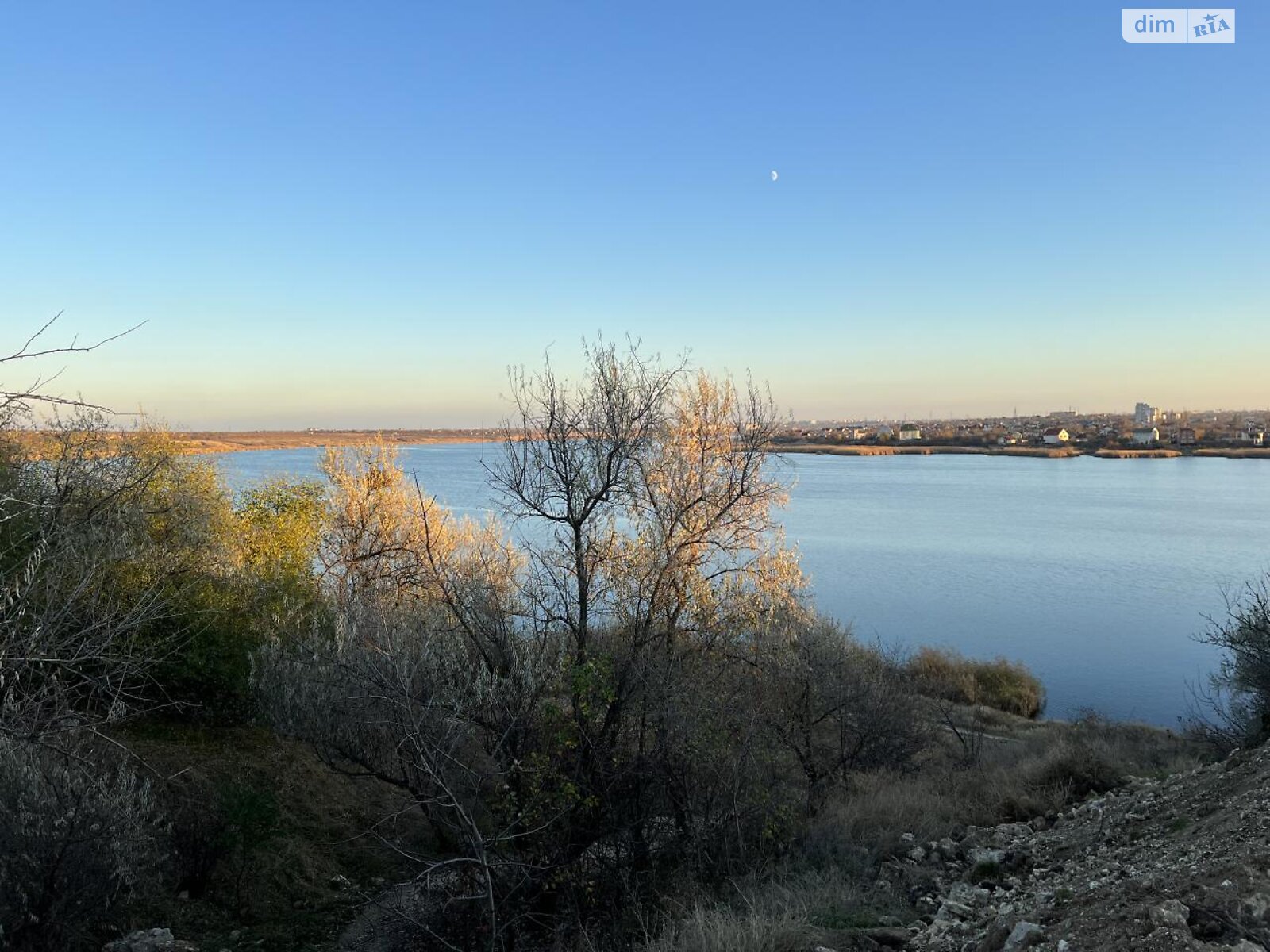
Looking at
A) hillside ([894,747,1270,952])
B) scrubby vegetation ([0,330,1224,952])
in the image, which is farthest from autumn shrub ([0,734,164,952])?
hillside ([894,747,1270,952])

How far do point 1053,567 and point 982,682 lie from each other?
1673cm

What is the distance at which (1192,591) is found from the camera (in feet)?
108

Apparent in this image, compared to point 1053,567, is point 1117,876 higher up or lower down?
higher up

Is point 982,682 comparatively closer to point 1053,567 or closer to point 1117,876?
point 1053,567

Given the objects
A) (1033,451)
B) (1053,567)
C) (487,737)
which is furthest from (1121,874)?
(1033,451)

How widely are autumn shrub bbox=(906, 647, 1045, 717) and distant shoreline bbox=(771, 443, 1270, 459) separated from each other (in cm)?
5454

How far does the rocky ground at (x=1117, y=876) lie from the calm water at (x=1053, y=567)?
404 inches

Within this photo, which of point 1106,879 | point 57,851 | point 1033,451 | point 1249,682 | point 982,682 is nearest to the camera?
point 1106,879

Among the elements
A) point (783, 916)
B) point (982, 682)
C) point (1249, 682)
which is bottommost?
point (982, 682)

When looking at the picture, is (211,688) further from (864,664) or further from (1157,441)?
(1157,441)

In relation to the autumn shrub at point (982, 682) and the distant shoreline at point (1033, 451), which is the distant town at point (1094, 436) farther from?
the autumn shrub at point (982, 682)

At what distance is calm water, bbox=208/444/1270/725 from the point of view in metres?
26.5

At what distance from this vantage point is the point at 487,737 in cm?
970

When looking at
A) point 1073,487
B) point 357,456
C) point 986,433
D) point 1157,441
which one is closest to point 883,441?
point 986,433
